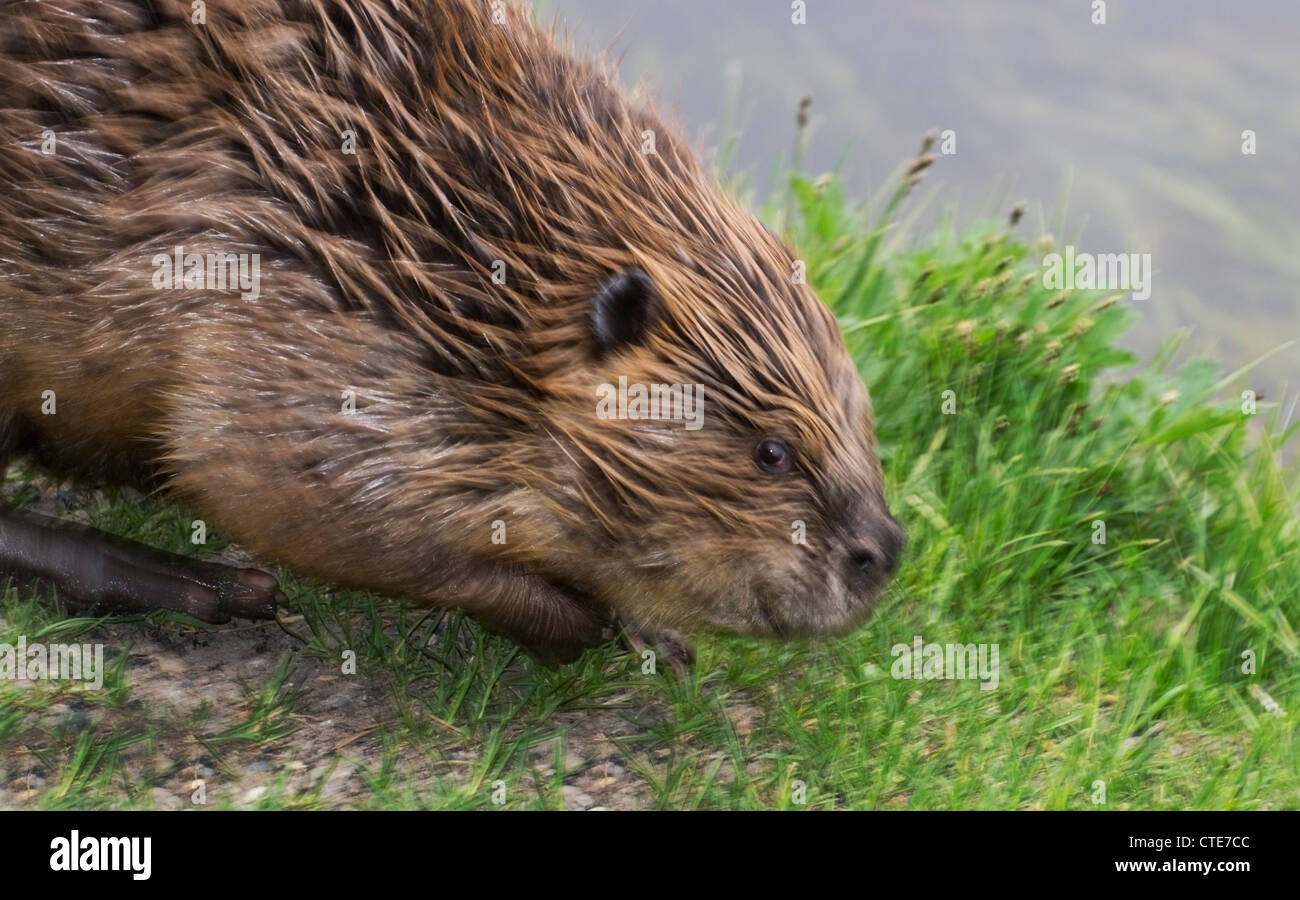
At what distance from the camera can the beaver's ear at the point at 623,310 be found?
431 centimetres

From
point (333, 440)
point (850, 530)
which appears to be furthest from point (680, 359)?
point (333, 440)

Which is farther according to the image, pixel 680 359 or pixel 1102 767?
pixel 1102 767

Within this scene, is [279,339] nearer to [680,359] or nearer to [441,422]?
[441,422]

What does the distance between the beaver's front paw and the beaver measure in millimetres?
385

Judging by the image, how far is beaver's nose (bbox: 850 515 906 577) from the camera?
4.29m

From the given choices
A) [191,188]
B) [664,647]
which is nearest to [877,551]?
[664,647]

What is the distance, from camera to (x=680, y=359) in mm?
4355

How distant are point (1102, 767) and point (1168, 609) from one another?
1.08m

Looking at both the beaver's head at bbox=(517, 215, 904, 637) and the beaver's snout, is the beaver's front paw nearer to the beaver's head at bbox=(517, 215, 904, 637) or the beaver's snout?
the beaver's head at bbox=(517, 215, 904, 637)

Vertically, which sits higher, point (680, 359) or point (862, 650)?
point (680, 359)

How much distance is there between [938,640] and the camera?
5234 mm
